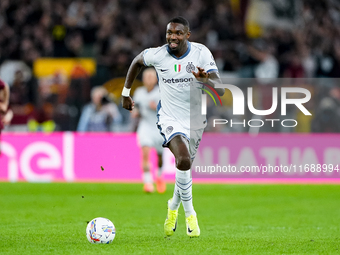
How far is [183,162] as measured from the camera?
21.3ft

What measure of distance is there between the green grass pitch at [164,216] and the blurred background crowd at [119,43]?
2565mm

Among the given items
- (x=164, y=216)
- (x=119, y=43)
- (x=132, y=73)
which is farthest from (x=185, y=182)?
(x=119, y=43)

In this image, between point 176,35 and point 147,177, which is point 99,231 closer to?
point 176,35

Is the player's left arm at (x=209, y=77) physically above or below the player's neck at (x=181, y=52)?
below

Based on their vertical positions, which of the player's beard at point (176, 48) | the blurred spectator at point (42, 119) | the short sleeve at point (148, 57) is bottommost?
the blurred spectator at point (42, 119)

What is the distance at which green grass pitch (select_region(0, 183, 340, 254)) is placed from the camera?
609cm

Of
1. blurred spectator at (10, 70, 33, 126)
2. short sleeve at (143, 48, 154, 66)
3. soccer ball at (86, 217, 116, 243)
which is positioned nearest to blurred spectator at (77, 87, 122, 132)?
blurred spectator at (10, 70, 33, 126)

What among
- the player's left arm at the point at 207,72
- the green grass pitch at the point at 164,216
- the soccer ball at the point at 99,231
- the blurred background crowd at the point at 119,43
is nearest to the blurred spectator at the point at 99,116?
the blurred background crowd at the point at 119,43

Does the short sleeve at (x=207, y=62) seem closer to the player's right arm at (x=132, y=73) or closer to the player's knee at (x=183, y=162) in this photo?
the player's right arm at (x=132, y=73)

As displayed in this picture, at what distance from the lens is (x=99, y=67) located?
57.4ft

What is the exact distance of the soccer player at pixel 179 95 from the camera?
6.63 metres

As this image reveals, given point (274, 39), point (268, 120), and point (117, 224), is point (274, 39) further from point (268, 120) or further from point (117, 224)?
point (117, 224)

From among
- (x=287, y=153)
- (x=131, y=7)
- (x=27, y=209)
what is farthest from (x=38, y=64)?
(x=27, y=209)

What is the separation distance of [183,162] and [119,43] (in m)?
12.8
